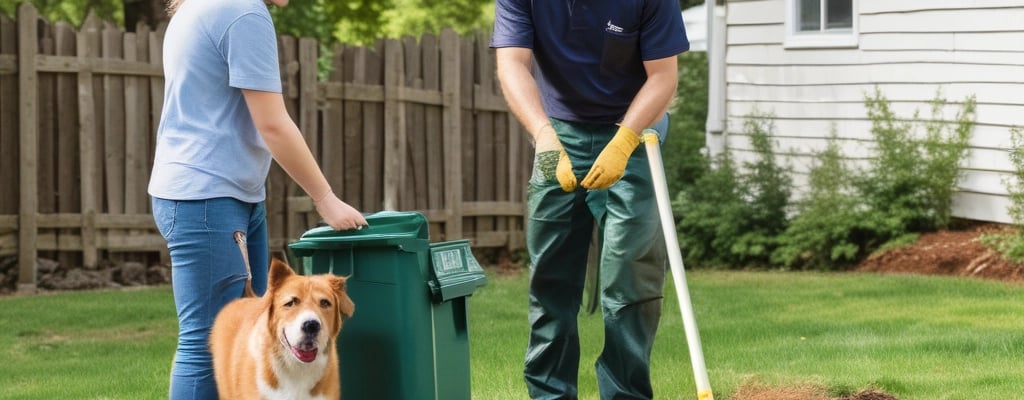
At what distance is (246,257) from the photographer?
405cm

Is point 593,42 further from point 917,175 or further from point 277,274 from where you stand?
point 917,175

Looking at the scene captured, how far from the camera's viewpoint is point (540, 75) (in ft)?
16.1

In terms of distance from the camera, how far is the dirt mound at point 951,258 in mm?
10211

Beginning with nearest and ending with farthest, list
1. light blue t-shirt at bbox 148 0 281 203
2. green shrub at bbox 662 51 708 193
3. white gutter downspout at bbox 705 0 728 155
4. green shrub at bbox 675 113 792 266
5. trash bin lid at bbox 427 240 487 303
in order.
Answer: light blue t-shirt at bbox 148 0 281 203 → trash bin lid at bbox 427 240 487 303 → green shrub at bbox 675 113 792 266 → green shrub at bbox 662 51 708 193 → white gutter downspout at bbox 705 0 728 155

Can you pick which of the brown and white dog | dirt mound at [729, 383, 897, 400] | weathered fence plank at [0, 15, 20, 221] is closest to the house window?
weathered fence plank at [0, 15, 20, 221]

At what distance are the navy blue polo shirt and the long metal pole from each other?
366 mm

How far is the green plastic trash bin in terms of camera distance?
4.46 m

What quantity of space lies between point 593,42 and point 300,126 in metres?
6.48

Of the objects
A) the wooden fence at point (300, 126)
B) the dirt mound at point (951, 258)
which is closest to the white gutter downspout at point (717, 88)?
the wooden fence at point (300, 126)

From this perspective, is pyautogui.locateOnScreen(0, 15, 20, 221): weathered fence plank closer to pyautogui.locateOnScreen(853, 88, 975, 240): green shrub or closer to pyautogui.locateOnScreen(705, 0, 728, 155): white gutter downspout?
pyautogui.locateOnScreen(853, 88, 975, 240): green shrub

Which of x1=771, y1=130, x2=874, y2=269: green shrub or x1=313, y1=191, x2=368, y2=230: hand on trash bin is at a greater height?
x1=313, y1=191, x2=368, y2=230: hand on trash bin

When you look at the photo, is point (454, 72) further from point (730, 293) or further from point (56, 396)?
point (56, 396)

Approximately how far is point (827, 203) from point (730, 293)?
223 cm

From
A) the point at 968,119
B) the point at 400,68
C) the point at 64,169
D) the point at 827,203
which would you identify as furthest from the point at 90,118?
the point at 968,119
